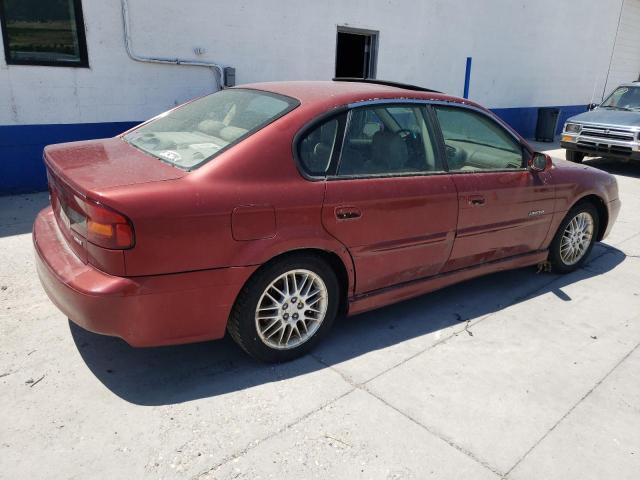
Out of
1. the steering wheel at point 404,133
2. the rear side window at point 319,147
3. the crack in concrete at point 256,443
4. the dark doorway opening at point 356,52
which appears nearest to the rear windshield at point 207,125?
the rear side window at point 319,147

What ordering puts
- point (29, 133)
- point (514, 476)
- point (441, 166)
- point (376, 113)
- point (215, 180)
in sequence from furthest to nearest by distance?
1. point (29, 133)
2. point (441, 166)
3. point (376, 113)
4. point (215, 180)
5. point (514, 476)

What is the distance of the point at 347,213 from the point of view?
2.96 metres

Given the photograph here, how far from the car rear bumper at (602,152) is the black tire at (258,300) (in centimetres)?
835

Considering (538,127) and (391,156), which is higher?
(391,156)

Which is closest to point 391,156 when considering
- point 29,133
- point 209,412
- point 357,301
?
point 357,301

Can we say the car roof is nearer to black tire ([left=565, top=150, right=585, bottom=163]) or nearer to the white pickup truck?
the white pickup truck

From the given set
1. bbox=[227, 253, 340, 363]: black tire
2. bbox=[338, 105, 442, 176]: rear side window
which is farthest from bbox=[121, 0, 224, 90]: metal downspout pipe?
bbox=[227, 253, 340, 363]: black tire

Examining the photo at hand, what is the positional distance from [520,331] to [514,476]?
1463 millimetres

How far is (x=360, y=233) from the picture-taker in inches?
120

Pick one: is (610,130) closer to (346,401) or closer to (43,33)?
(346,401)

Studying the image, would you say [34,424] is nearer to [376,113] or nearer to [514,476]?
[514,476]

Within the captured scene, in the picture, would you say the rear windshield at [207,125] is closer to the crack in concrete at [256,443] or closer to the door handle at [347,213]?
the door handle at [347,213]

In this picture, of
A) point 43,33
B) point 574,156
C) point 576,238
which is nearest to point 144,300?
point 576,238

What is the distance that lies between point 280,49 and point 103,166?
574 cm
